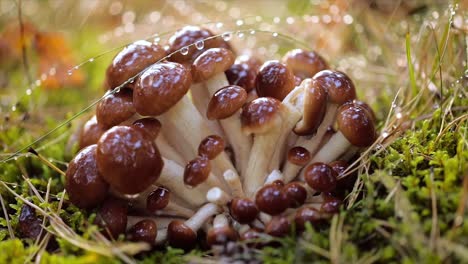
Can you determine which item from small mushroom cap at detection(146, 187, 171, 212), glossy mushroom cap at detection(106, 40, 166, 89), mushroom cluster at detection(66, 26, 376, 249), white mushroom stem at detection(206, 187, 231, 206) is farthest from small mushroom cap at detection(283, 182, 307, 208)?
glossy mushroom cap at detection(106, 40, 166, 89)

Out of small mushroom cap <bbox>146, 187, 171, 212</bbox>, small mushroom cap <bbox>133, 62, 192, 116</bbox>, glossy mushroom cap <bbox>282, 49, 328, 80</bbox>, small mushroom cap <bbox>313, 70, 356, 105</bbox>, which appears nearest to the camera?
small mushroom cap <bbox>133, 62, 192, 116</bbox>

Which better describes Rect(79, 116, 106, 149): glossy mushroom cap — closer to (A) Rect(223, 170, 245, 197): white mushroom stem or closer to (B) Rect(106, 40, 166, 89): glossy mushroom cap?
(B) Rect(106, 40, 166, 89): glossy mushroom cap

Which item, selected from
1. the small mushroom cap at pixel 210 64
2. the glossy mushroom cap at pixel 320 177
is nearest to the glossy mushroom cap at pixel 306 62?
the small mushroom cap at pixel 210 64

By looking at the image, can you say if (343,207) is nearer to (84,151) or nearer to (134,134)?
(134,134)

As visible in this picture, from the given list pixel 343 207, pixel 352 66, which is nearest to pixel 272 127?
pixel 343 207

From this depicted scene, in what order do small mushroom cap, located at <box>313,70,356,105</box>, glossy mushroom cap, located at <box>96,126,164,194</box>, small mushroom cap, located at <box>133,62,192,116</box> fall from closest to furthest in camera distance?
glossy mushroom cap, located at <box>96,126,164,194</box> → small mushroom cap, located at <box>133,62,192,116</box> → small mushroom cap, located at <box>313,70,356,105</box>

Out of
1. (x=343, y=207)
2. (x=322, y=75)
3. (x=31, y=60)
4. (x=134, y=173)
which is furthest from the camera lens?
(x=31, y=60)

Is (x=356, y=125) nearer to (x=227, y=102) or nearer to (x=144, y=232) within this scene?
(x=227, y=102)

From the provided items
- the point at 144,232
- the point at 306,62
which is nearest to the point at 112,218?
the point at 144,232
